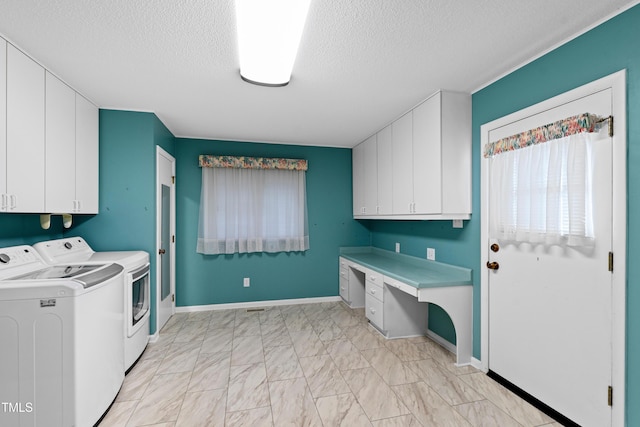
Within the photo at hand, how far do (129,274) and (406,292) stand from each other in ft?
8.09

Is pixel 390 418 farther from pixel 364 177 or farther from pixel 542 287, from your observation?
pixel 364 177

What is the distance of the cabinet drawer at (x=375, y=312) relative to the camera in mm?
3199

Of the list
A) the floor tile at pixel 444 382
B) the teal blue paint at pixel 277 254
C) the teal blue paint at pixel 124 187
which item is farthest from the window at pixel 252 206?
the floor tile at pixel 444 382

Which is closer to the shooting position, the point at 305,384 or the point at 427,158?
the point at 305,384

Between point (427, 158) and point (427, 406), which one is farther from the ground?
point (427, 158)

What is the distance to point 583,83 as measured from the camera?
1.73m

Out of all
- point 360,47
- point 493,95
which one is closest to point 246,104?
point 360,47

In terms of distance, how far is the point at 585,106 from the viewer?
1714 millimetres

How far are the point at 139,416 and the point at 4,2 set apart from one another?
2459 millimetres

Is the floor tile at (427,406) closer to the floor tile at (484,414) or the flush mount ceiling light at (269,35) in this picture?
the floor tile at (484,414)

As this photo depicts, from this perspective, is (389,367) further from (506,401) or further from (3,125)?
(3,125)

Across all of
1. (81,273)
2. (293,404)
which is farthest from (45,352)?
(293,404)

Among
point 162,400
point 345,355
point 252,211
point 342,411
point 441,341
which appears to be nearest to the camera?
point 342,411

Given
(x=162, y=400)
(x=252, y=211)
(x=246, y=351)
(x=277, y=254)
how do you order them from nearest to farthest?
(x=162, y=400) < (x=246, y=351) < (x=252, y=211) < (x=277, y=254)
